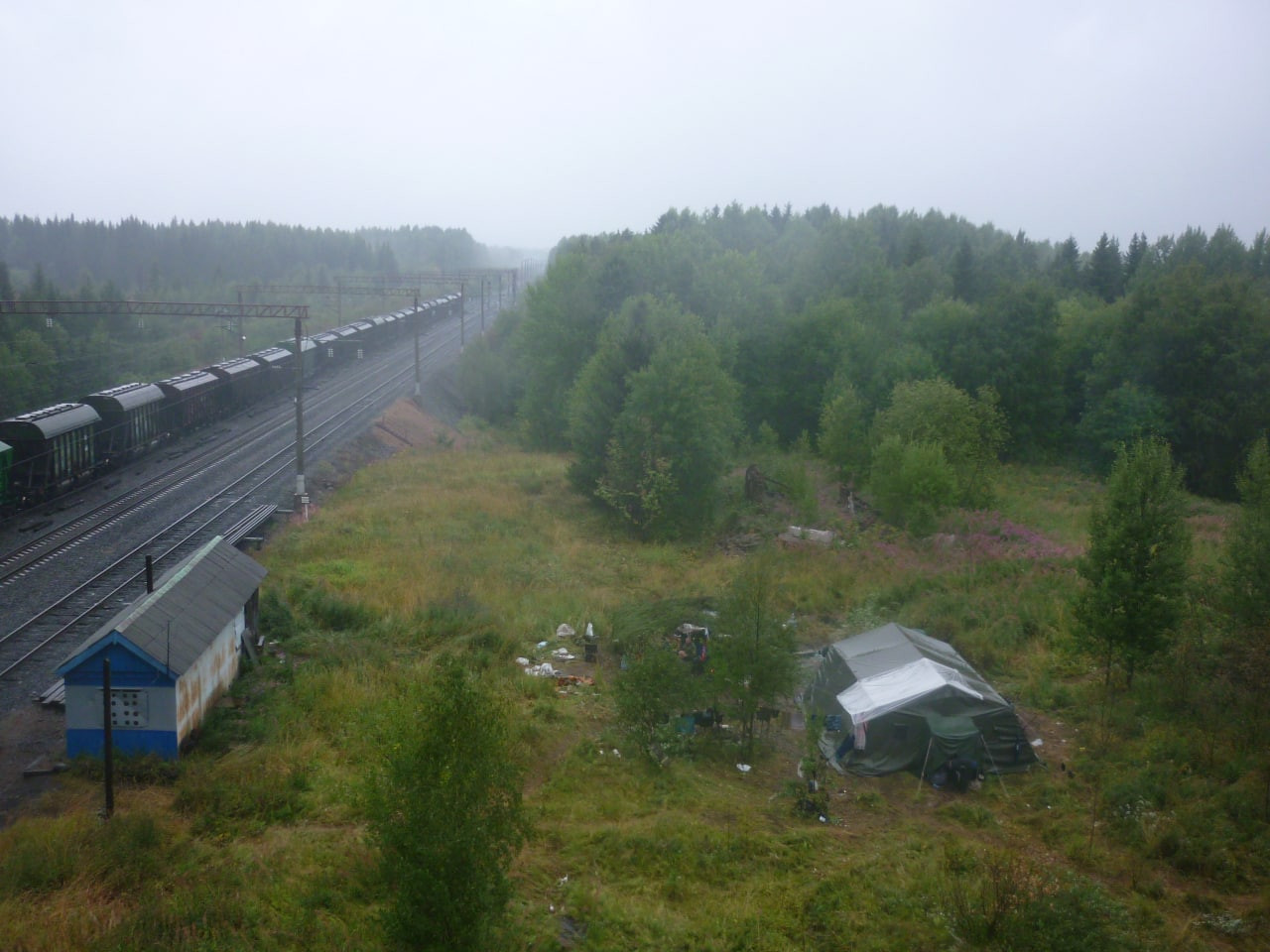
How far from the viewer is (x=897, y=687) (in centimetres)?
1557

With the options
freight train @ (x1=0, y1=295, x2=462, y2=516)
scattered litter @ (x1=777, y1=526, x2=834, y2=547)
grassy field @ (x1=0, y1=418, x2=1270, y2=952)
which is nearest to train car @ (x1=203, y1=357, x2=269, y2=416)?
freight train @ (x1=0, y1=295, x2=462, y2=516)

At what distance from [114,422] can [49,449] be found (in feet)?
16.4

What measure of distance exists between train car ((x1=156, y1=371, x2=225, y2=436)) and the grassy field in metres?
17.9

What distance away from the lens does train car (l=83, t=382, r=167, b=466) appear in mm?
30844

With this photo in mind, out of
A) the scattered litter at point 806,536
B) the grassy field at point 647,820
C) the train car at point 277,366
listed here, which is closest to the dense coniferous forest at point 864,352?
the scattered litter at point 806,536

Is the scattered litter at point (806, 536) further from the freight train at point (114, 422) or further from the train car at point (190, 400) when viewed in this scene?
the train car at point (190, 400)

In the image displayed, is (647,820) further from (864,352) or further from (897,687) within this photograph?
(864,352)

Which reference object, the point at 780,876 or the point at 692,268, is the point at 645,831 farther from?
the point at 692,268

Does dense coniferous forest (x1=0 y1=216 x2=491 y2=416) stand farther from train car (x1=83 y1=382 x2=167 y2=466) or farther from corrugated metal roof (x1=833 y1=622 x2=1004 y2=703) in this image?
corrugated metal roof (x1=833 y1=622 x2=1004 y2=703)

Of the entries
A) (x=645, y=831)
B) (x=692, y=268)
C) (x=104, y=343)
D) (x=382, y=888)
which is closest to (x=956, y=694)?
(x=645, y=831)

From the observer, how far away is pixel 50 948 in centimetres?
812

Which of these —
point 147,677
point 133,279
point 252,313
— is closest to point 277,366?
point 252,313

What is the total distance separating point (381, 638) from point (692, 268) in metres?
36.1

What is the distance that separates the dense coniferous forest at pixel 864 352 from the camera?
1347 inches
